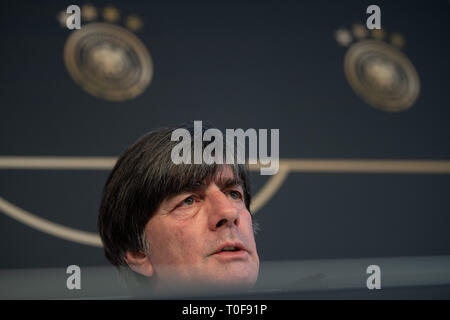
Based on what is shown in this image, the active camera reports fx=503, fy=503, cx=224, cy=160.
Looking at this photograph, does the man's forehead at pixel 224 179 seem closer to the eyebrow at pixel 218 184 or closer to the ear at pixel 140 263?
the eyebrow at pixel 218 184

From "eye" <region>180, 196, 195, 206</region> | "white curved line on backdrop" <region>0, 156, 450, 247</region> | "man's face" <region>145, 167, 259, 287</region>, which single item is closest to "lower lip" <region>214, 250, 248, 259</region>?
"man's face" <region>145, 167, 259, 287</region>

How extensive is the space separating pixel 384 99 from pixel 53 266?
1.35m

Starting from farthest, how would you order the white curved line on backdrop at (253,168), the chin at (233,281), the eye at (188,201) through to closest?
the white curved line on backdrop at (253,168), the eye at (188,201), the chin at (233,281)

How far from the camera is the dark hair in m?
1.22

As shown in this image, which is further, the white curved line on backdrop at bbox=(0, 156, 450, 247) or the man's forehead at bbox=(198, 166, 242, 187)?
the white curved line on backdrop at bbox=(0, 156, 450, 247)

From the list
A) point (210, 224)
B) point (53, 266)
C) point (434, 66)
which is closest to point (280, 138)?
point (434, 66)

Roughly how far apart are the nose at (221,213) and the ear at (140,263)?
20 centimetres

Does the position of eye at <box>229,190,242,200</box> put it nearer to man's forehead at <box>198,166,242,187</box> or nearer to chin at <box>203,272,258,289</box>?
man's forehead at <box>198,166,242,187</box>

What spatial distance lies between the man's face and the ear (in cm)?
2

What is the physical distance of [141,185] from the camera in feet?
→ 4.07

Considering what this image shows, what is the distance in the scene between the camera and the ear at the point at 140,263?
1.22 metres

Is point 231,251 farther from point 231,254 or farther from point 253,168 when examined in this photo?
point 253,168

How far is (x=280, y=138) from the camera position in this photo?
183 cm

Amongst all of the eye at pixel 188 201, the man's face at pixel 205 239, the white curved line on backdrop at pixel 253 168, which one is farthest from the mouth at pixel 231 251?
the white curved line on backdrop at pixel 253 168
